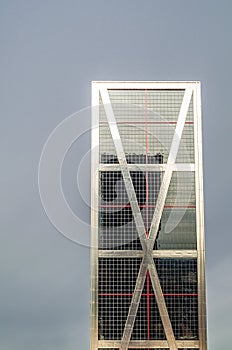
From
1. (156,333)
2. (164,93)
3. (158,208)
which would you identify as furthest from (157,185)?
(156,333)

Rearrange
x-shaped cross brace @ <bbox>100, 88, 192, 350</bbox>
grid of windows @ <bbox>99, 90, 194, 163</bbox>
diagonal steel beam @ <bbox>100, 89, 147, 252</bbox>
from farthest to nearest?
grid of windows @ <bbox>99, 90, 194, 163</bbox> → diagonal steel beam @ <bbox>100, 89, 147, 252</bbox> → x-shaped cross brace @ <bbox>100, 88, 192, 350</bbox>

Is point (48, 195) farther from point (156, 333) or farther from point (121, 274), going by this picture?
point (156, 333)

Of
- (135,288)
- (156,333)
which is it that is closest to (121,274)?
(135,288)

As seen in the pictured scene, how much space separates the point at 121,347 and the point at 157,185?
978 centimetres

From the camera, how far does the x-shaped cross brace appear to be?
1822 inches

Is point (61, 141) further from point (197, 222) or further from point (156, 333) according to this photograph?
point (156, 333)

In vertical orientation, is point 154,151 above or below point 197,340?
above

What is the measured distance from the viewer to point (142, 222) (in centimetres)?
4725

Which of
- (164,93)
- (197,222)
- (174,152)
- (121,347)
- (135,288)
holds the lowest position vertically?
(121,347)

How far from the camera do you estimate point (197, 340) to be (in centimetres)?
4644

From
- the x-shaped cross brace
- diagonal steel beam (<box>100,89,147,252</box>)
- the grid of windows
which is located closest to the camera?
the x-shaped cross brace

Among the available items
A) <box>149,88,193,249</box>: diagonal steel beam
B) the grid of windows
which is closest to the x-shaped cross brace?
<box>149,88,193,249</box>: diagonal steel beam

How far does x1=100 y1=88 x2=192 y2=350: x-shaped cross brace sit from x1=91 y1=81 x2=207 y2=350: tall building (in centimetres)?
6

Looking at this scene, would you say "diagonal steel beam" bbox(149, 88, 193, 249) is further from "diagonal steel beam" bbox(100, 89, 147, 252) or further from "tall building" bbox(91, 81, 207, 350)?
"diagonal steel beam" bbox(100, 89, 147, 252)
